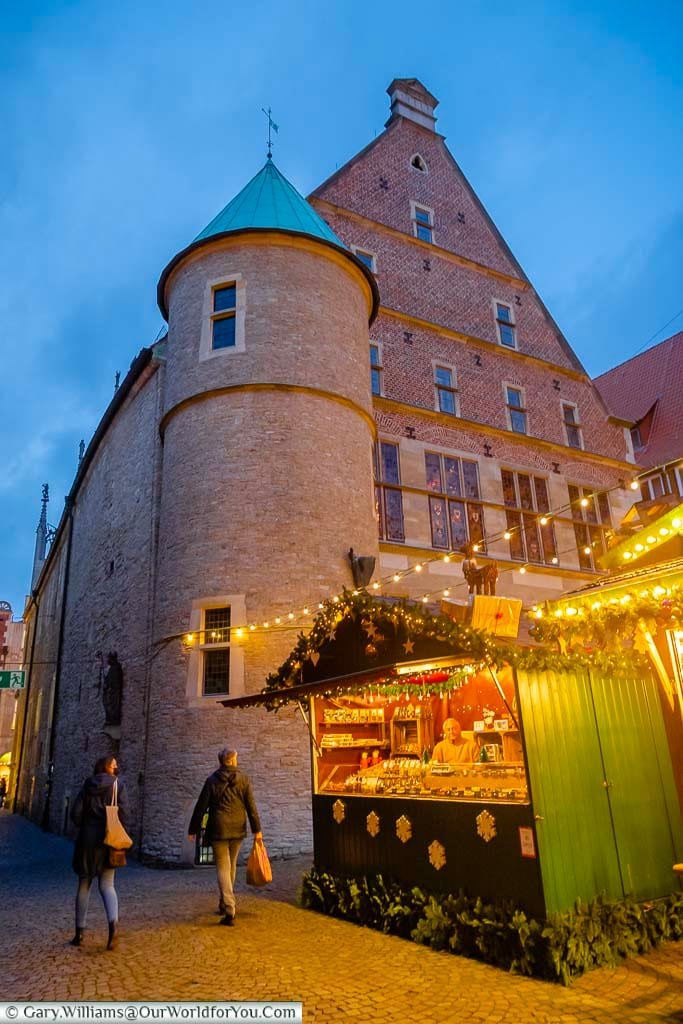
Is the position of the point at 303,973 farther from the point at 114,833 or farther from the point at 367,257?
the point at 367,257

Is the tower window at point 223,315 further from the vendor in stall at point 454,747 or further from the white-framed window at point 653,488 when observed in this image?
the white-framed window at point 653,488

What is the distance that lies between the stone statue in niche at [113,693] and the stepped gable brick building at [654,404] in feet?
60.2

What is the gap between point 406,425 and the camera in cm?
1705

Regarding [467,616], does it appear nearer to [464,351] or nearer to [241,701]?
[241,701]

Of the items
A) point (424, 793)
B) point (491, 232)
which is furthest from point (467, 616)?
point (491, 232)

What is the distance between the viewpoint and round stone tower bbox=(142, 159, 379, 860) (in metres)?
11.0

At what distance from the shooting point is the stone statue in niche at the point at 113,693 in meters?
13.9

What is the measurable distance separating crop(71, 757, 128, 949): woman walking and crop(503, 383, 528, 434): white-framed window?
618 inches

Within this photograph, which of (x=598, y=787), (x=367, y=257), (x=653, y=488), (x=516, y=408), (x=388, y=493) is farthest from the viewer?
(x=653, y=488)

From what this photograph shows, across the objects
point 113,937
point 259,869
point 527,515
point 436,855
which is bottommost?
point 113,937

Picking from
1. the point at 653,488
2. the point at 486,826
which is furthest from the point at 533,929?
the point at 653,488

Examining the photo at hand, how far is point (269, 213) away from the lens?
47.3 ft

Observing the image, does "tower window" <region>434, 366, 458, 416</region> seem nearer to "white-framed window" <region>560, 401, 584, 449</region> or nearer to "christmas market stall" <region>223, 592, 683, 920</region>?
"white-framed window" <region>560, 401, 584, 449</region>

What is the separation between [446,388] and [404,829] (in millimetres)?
13621
